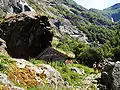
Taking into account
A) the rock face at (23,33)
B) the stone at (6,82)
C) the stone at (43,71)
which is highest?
the stone at (6,82)

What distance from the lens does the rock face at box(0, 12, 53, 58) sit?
123ft

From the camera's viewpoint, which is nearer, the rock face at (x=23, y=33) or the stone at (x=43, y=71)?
the stone at (x=43, y=71)

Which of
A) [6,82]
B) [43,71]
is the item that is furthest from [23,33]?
[6,82]

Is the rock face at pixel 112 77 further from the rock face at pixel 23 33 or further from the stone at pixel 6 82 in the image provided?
the rock face at pixel 23 33

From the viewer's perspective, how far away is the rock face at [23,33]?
123ft

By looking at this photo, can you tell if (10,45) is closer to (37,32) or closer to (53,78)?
(37,32)

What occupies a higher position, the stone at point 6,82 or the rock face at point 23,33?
the stone at point 6,82

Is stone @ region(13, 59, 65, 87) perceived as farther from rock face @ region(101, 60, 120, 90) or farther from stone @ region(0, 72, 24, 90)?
rock face @ region(101, 60, 120, 90)

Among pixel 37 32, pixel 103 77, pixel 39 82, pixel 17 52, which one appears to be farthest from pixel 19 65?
pixel 37 32

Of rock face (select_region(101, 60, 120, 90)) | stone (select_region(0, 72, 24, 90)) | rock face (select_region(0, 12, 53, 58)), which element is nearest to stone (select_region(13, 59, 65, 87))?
stone (select_region(0, 72, 24, 90))

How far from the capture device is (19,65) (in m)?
15.1

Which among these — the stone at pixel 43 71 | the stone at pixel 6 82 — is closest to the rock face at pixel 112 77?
the stone at pixel 43 71

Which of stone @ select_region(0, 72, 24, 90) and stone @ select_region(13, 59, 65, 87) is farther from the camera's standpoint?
stone @ select_region(13, 59, 65, 87)

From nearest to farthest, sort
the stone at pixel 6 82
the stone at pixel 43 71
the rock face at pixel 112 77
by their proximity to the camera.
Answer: the stone at pixel 6 82 → the stone at pixel 43 71 → the rock face at pixel 112 77
